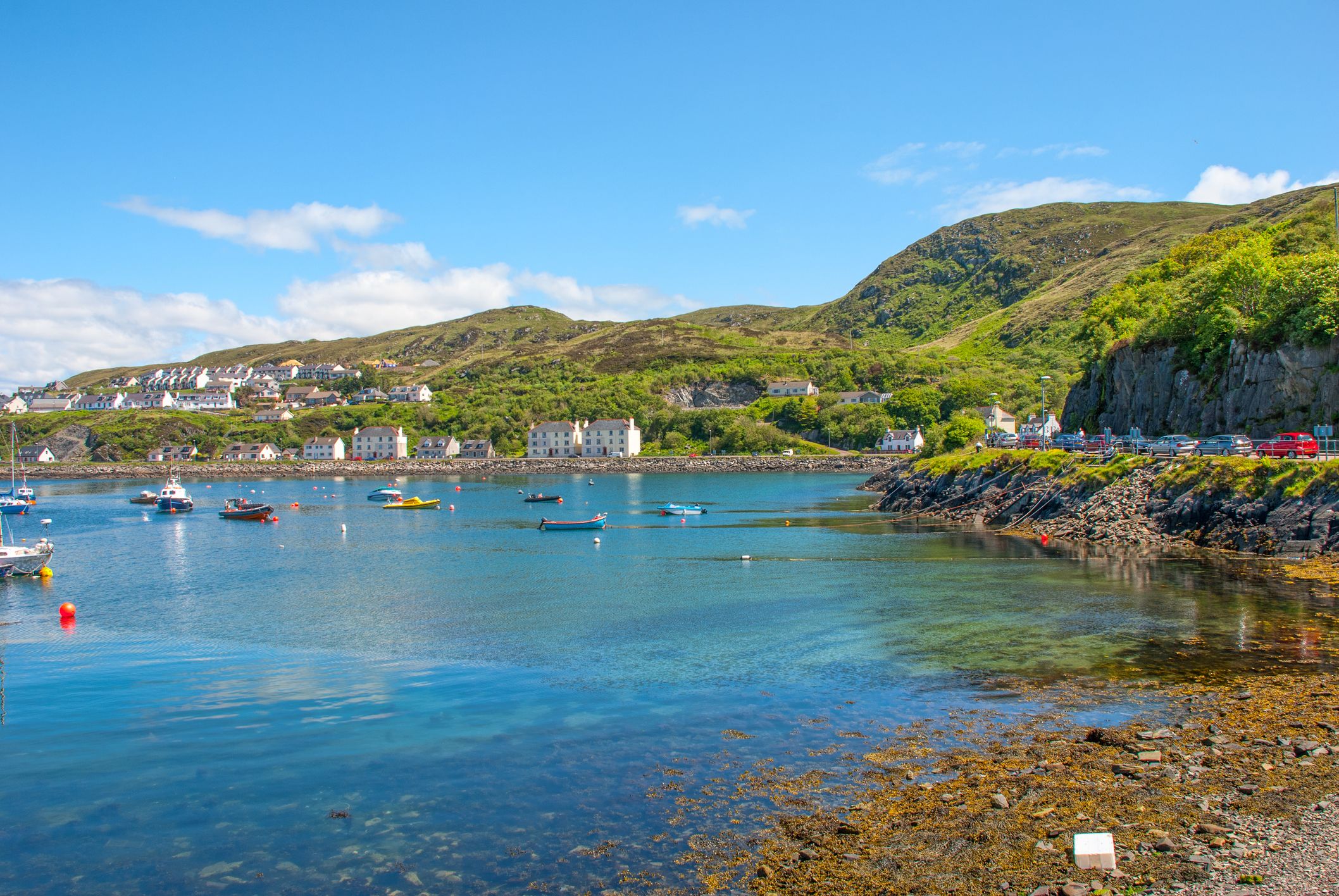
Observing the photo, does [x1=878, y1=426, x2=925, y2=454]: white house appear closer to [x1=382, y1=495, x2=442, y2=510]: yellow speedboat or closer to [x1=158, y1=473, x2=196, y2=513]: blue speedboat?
[x1=382, y1=495, x2=442, y2=510]: yellow speedboat

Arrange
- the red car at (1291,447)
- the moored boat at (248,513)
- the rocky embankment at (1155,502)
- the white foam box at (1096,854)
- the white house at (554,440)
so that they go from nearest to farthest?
the white foam box at (1096,854)
the rocky embankment at (1155,502)
the red car at (1291,447)
the moored boat at (248,513)
the white house at (554,440)

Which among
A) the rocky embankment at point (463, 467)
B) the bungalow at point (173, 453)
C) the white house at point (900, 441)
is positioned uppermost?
the bungalow at point (173, 453)

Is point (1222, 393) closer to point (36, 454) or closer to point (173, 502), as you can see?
point (173, 502)

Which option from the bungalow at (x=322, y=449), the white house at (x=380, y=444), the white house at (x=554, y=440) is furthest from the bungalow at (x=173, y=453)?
the white house at (x=554, y=440)

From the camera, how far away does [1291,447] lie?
44156 millimetres

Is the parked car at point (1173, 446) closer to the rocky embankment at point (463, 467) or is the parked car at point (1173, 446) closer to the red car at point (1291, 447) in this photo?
the red car at point (1291, 447)

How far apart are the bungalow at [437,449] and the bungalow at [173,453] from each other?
4896 cm

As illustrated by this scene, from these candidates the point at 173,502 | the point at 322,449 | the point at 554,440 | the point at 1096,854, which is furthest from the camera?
the point at 322,449

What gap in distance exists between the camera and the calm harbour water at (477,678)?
44.8 feet

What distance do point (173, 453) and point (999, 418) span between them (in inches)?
6864

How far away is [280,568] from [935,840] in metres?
45.4

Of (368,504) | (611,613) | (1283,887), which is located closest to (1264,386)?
(611,613)

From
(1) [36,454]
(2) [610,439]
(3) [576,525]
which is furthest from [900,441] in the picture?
(1) [36,454]

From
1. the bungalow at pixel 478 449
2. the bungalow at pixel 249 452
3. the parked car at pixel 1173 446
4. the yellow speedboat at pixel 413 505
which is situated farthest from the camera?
the bungalow at pixel 478 449
